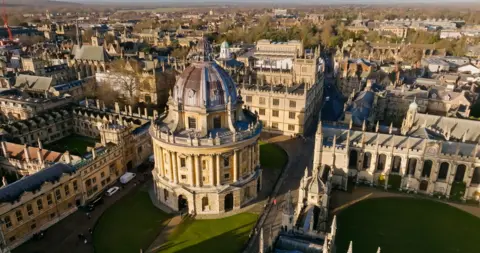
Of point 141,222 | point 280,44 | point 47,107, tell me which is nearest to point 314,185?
point 141,222

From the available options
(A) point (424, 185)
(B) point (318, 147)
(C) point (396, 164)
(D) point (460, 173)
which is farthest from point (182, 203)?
(D) point (460, 173)

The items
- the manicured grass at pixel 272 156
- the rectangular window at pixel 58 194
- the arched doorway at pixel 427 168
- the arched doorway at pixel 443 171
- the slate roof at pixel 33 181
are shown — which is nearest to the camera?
the slate roof at pixel 33 181

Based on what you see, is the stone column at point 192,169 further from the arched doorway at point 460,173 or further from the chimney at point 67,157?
the arched doorway at point 460,173

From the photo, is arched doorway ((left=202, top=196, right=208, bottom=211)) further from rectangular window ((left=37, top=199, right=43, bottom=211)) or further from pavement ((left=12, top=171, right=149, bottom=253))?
rectangular window ((left=37, top=199, right=43, bottom=211))

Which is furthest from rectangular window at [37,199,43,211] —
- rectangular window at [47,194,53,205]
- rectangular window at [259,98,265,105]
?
rectangular window at [259,98,265,105]

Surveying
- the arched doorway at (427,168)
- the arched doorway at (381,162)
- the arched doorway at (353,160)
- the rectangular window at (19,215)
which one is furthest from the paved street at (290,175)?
the rectangular window at (19,215)

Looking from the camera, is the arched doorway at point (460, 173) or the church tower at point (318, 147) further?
the church tower at point (318, 147)
